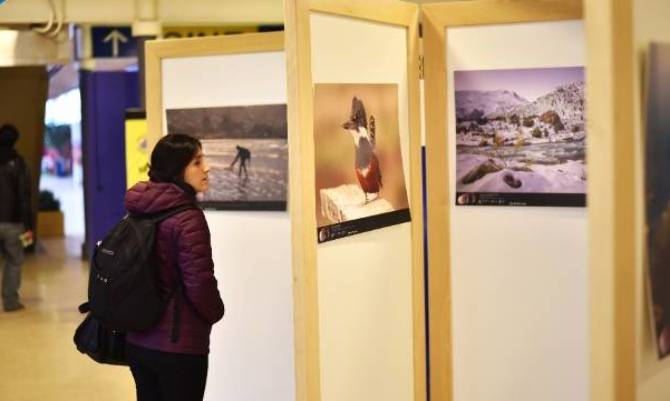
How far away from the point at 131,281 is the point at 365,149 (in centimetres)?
93

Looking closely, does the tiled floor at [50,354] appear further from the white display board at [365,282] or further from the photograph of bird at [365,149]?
the photograph of bird at [365,149]

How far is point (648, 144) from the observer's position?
2.34 m

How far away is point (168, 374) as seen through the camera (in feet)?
11.4

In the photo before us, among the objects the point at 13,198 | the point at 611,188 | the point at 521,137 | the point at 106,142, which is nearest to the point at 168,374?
the point at 521,137

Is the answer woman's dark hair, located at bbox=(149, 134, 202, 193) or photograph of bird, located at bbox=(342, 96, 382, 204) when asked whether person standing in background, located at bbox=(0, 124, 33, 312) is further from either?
photograph of bird, located at bbox=(342, 96, 382, 204)

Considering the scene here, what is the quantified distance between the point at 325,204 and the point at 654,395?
1.19 metres

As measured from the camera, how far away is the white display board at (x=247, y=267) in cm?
414

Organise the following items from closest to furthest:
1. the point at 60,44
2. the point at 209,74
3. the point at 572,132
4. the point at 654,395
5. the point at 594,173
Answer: the point at 594,173 → the point at 654,395 → the point at 572,132 → the point at 209,74 → the point at 60,44

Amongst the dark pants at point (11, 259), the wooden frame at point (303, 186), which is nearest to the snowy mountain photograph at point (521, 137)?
the wooden frame at point (303, 186)

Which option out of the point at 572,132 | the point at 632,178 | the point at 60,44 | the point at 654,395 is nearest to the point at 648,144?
the point at 632,178

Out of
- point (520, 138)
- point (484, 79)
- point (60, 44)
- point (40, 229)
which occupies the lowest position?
point (40, 229)

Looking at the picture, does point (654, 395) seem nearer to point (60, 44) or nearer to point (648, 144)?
point (648, 144)

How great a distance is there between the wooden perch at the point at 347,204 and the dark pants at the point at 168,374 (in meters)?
0.77

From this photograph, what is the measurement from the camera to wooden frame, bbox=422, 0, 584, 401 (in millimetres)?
3492
